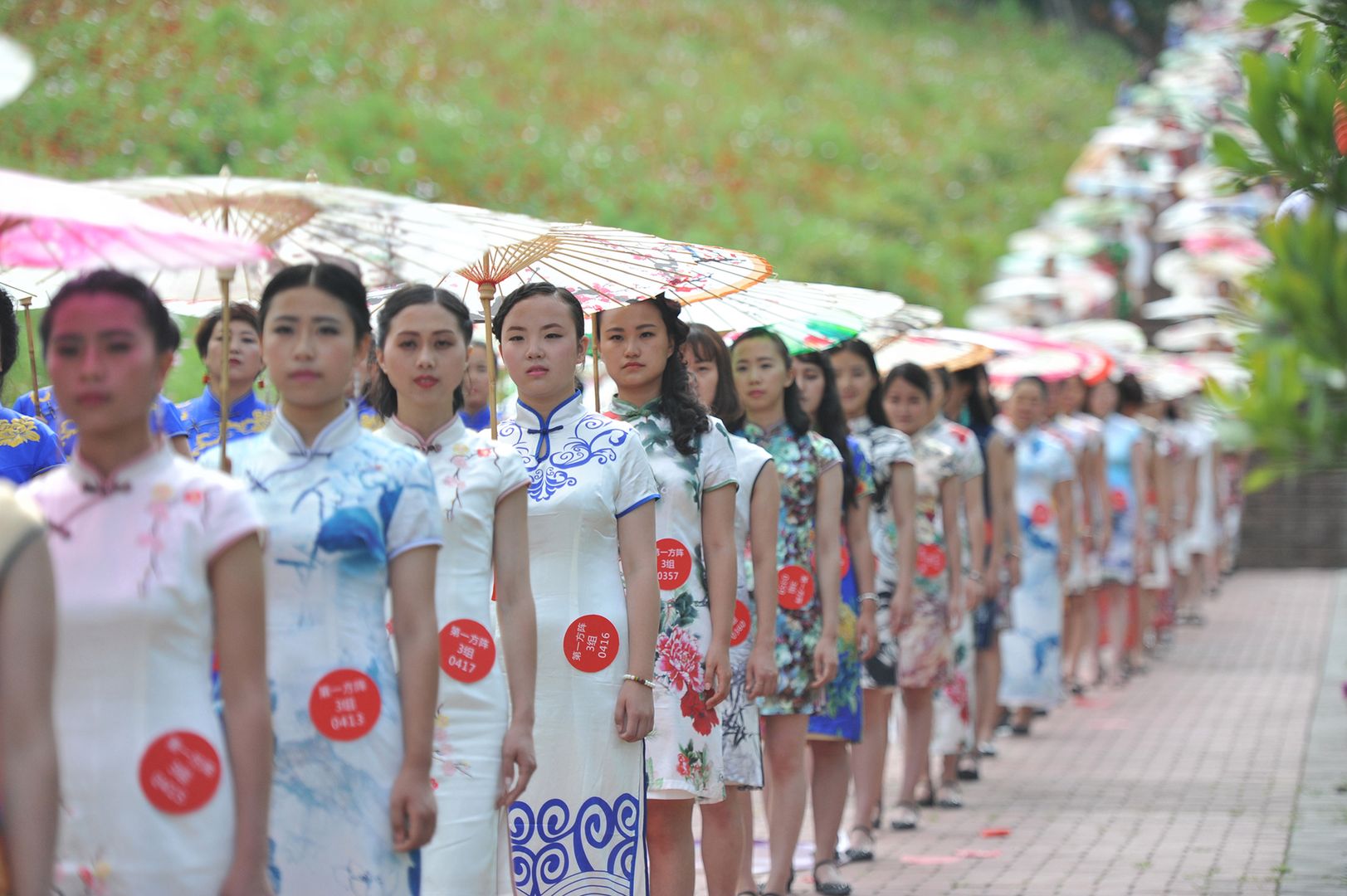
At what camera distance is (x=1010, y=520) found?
10.4m

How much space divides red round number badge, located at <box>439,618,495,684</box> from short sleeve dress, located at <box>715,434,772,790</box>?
191cm

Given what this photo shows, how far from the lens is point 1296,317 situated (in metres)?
3.06

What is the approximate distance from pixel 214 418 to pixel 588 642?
216cm

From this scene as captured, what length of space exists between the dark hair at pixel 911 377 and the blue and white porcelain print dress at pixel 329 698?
5604 millimetres

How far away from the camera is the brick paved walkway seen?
717cm

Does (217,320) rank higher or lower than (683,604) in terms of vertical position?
higher

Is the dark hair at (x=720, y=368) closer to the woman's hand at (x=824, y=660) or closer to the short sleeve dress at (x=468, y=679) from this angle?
the woman's hand at (x=824, y=660)

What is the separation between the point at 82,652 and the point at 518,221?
73.4 inches

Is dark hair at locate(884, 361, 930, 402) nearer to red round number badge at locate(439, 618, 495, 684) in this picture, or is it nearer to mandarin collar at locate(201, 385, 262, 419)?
mandarin collar at locate(201, 385, 262, 419)

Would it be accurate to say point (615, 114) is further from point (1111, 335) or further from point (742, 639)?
point (742, 639)

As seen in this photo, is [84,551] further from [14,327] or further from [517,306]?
[14,327]

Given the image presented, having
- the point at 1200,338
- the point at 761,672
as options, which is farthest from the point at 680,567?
the point at 1200,338

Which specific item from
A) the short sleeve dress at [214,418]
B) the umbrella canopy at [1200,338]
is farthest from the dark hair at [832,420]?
the umbrella canopy at [1200,338]

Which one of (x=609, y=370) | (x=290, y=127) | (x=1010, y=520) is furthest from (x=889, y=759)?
(x=290, y=127)
